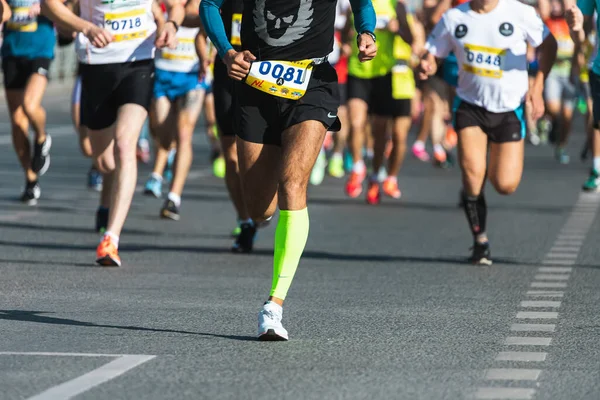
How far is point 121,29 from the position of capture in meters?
10.5

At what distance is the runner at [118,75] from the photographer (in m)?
10.2

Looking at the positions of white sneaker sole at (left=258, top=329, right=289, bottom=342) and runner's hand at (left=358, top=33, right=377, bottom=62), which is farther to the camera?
runner's hand at (left=358, top=33, right=377, bottom=62)

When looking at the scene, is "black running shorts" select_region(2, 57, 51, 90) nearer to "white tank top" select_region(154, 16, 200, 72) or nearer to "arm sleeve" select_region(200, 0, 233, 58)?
"white tank top" select_region(154, 16, 200, 72)

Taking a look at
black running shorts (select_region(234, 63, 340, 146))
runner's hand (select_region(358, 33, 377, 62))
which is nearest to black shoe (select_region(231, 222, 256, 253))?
black running shorts (select_region(234, 63, 340, 146))

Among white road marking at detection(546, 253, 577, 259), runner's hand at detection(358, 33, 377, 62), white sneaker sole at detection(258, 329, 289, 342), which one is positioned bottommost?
white road marking at detection(546, 253, 577, 259)

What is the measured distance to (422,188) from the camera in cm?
1756

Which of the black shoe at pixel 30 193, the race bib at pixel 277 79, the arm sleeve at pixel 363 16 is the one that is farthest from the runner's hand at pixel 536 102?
the black shoe at pixel 30 193

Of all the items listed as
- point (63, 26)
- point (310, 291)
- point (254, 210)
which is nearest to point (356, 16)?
point (254, 210)

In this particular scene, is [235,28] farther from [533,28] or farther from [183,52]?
[183,52]

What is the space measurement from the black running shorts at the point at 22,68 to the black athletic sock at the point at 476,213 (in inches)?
191

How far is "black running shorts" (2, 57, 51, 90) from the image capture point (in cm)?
1423

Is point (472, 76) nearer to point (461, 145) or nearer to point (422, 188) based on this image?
point (461, 145)

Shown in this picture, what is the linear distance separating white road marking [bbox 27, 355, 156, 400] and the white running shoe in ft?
2.12

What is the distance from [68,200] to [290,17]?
8.11 meters
